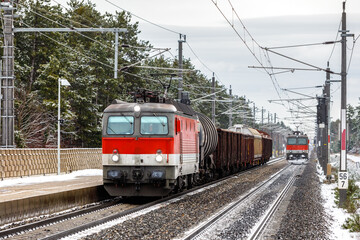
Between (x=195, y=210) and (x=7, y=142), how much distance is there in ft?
30.3

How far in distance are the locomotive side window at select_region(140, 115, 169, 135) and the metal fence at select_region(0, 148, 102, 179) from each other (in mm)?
7182

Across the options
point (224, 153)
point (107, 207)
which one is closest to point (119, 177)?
point (107, 207)

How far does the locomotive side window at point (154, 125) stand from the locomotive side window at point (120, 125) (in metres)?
0.36

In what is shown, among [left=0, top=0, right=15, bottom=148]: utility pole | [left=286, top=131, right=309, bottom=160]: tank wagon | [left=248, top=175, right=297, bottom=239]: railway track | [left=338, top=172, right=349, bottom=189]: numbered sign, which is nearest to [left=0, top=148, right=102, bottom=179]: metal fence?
[left=0, top=0, right=15, bottom=148]: utility pole

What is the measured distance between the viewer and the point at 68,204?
16625 mm

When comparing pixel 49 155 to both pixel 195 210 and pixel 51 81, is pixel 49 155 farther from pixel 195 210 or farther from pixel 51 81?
pixel 51 81

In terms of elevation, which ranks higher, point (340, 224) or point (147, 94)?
point (147, 94)

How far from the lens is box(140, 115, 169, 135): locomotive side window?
18.2 metres

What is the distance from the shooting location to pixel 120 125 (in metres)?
18.4

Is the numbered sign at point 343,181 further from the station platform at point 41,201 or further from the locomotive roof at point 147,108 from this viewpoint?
the station platform at point 41,201

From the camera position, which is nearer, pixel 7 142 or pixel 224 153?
pixel 7 142

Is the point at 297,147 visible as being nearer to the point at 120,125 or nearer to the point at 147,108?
the point at 147,108

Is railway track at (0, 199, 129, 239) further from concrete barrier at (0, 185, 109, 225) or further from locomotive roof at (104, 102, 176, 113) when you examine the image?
locomotive roof at (104, 102, 176, 113)

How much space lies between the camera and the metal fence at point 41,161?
23.1 m
